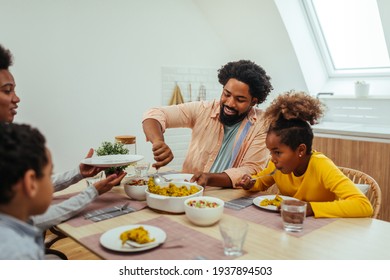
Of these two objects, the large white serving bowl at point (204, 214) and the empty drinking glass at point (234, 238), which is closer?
the empty drinking glass at point (234, 238)

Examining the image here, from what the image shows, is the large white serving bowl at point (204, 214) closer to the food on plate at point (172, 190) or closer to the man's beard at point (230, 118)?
the food on plate at point (172, 190)

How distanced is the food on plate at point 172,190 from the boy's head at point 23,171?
56 centimetres

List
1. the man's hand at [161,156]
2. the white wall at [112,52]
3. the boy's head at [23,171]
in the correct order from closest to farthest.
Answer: the boy's head at [23,171] < the man's hand at [161,156] < the white wall at [112,52]

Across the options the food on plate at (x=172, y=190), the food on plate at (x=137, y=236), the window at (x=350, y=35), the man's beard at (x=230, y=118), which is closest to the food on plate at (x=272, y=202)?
the food on plate at (x=172, y=190)

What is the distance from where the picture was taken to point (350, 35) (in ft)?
11.8

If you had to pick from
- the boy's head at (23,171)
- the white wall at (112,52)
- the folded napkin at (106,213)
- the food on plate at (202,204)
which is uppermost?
the white wall at (112,52)

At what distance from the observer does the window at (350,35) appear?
341 centimetres

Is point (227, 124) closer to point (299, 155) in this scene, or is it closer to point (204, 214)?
point (299, 155)

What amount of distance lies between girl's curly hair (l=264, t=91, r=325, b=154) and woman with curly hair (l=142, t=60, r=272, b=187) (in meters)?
0.36

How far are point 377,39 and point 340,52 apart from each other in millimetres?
377

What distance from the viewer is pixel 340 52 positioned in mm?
3760

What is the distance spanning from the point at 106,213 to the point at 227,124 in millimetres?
986

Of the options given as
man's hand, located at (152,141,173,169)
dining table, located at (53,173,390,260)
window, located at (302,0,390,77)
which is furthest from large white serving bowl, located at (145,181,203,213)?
window, located at (302,0,390,77)

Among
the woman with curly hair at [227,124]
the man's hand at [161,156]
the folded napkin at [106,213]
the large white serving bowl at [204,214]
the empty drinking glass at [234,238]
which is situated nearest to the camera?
the empty drinking glass at [234,238]
